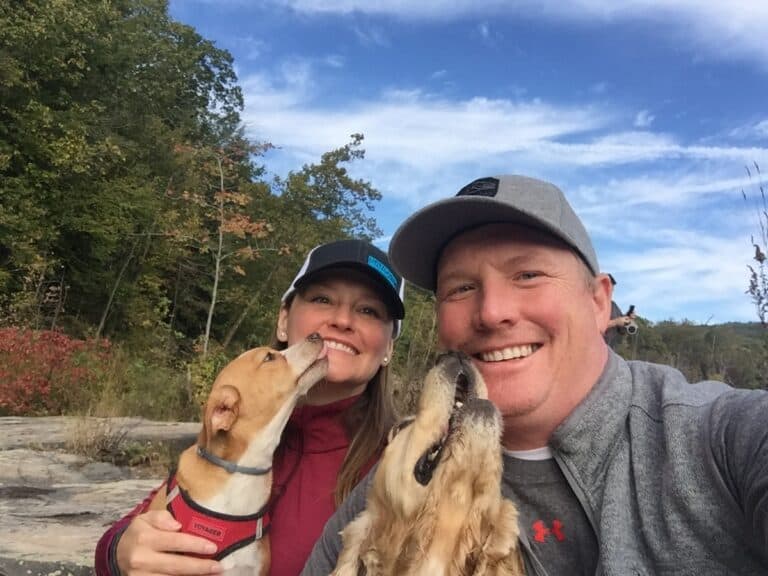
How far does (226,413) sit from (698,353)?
13.0ft

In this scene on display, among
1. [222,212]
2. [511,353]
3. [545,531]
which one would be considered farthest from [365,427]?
[222,212]

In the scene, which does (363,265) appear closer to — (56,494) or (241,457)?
(241,457)

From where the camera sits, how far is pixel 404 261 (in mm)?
2500

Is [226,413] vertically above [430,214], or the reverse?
[430,214]

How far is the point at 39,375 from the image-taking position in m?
11.0

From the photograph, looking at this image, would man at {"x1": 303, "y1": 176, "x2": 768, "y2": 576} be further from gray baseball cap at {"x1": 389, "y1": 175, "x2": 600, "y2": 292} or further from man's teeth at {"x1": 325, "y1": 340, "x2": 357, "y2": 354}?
man's teeth at {"x1": 325, "y1": 340, "x2": 357, "y2": 354}

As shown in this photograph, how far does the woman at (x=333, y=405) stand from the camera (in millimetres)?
2953

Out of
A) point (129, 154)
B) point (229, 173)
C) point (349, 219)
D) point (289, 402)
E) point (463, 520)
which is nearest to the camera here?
point (463, 520)

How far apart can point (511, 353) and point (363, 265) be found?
114 cm

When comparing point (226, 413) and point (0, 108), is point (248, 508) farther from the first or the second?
point (0, 108)

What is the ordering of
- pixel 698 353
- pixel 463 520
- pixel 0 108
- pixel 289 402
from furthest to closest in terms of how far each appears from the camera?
pixel 0 108
pixel 698 353
pixel 289 402
pixel 463 520

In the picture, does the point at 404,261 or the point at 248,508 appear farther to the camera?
the point at 248,508

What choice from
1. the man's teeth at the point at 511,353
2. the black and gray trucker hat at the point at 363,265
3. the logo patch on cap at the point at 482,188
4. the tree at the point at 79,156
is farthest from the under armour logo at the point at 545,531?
the tree at the point at 79,156

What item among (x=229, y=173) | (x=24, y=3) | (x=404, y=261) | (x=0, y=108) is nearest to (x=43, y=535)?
(x=404, y=261)
